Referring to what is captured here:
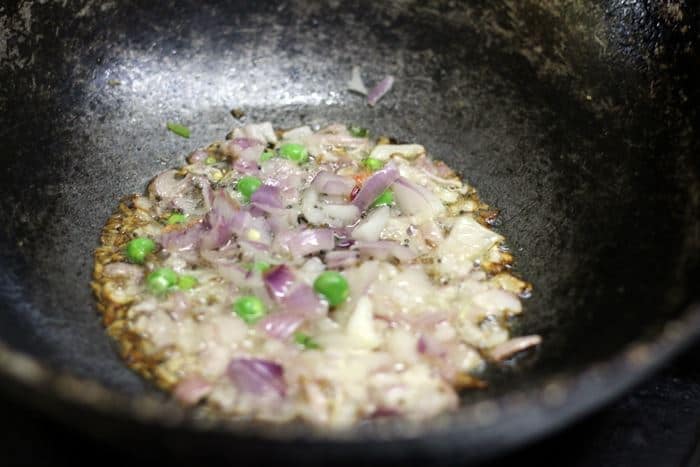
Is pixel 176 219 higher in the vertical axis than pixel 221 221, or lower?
lower

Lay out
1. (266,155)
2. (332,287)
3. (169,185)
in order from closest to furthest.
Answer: (332,287) → (169,185) → (266,155)

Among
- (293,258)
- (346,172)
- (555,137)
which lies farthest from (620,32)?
(293,258)

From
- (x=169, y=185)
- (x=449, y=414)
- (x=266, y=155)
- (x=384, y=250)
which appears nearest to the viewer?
(x=449, y=414)

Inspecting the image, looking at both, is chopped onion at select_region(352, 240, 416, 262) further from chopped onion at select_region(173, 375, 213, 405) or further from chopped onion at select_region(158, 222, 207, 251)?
chopped onion at select_region(173, 375, 213, 405)

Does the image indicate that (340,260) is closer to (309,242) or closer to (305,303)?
(309,242)

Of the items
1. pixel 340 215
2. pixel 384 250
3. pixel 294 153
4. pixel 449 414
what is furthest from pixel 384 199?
pixel 449 414

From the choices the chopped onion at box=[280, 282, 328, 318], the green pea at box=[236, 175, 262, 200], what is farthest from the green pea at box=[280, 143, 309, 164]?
the chopped onion at box=[280, 282, 328, 318]

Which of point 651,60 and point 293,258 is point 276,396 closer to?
point 293,258

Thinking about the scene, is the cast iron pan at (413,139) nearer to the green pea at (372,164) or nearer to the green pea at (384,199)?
the green pea at (372,164)
